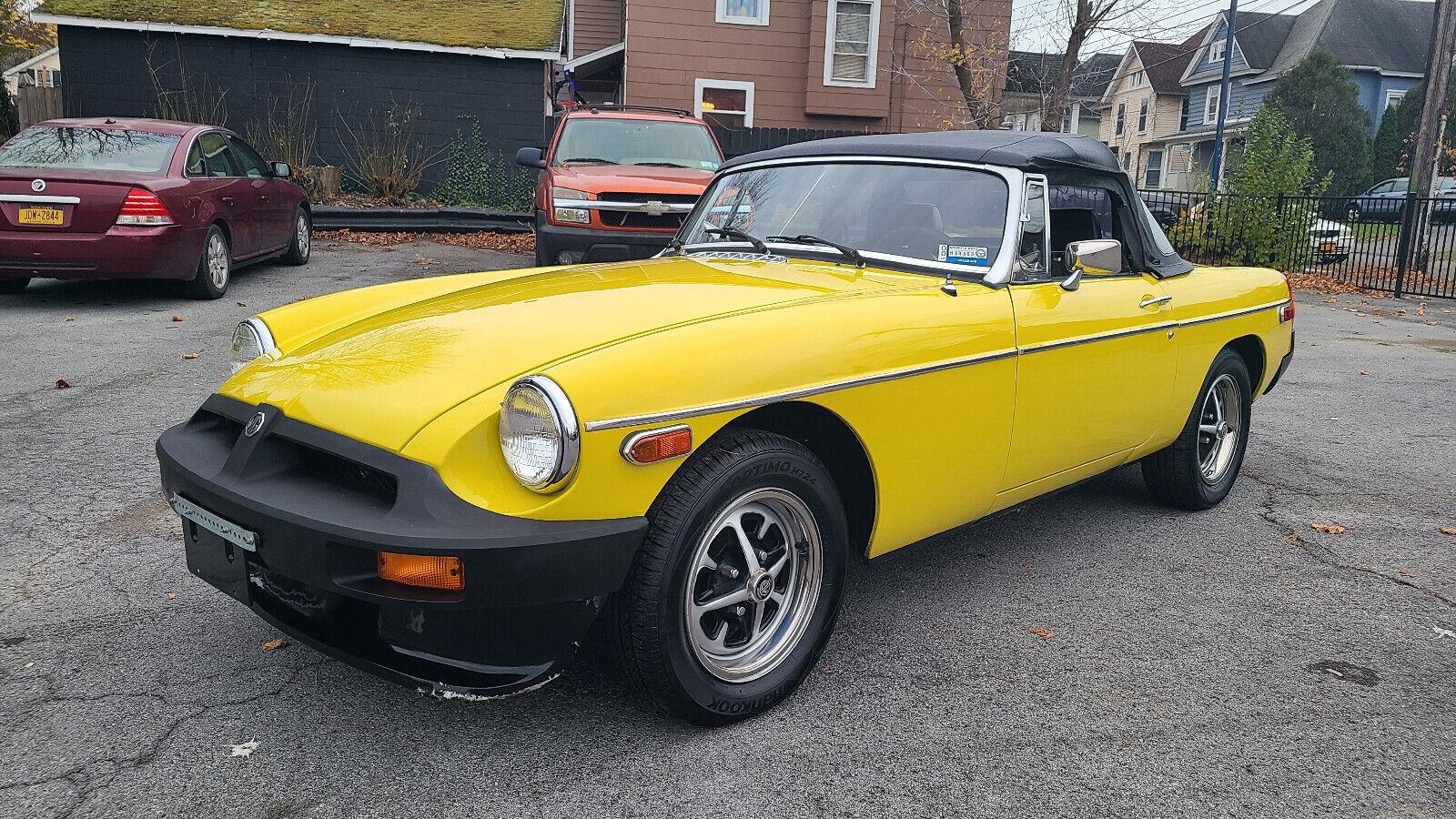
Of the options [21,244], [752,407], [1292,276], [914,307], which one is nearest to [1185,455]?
[914,307]

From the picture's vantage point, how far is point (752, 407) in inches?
103

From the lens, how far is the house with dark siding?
17469 mm

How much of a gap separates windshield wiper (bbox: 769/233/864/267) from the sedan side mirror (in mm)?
722

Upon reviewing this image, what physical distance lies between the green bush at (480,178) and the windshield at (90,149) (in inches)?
369

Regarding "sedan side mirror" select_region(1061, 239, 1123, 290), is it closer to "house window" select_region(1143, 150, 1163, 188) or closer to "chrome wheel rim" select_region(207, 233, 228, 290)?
"chrome wheel rim" select_region(207, 233, 228, 290)

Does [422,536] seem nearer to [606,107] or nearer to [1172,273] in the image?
[1172,273]

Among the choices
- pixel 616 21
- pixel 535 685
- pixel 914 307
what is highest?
pixel 616 21

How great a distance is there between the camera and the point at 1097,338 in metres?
3.68

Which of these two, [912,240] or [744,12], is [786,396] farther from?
[744,12]

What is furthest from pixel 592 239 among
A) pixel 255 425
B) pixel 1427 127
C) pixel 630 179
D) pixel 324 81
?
pixel 1427 127

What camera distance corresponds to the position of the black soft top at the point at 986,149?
3688 millimetres

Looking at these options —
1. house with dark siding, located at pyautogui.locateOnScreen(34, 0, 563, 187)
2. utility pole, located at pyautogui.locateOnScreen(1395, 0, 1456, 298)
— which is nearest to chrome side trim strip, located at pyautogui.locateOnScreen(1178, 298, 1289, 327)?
utility pole, located at pyautogui.locateOnScreen(1395, 0, 1456, 298)

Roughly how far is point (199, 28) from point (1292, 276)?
18004 mm

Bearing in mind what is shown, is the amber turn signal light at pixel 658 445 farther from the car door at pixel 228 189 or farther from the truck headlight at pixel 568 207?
the car door at pixel 228 189
